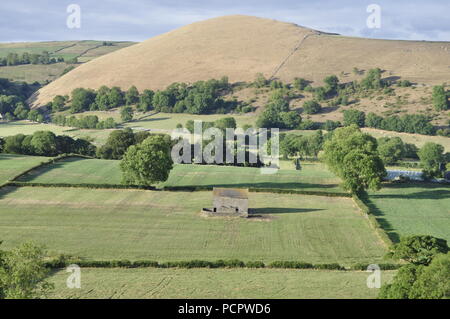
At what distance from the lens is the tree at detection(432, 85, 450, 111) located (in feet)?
537

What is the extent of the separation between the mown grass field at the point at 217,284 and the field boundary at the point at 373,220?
10.4m

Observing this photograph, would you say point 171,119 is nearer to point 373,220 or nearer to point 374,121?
point 374,121

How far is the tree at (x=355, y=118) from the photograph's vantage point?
157750 millimetres

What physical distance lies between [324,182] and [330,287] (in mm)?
48211

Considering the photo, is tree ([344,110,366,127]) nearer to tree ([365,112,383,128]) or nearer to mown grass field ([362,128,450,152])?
tree ([365,112,383,128])

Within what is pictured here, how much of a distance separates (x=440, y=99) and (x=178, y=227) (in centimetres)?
12452

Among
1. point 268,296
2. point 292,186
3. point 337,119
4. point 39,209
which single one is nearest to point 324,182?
point 292,186

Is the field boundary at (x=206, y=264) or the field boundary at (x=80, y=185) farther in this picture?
the field boundary at (x=80, y=185)

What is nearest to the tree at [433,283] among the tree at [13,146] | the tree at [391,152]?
the tree at [391,152]

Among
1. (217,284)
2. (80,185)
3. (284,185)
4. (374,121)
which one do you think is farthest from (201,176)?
(374,121)

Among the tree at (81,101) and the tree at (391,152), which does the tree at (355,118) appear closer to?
the tree at (391,152)

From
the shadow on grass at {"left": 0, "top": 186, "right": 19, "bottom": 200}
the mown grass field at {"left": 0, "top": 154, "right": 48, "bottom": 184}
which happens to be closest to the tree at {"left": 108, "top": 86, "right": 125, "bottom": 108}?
the mown grass field at {"left": 0, "top": 154, "right": 48, "bottom": 184}

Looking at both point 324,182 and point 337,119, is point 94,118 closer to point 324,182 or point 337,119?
point 337,119

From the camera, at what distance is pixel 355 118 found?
516 ft
